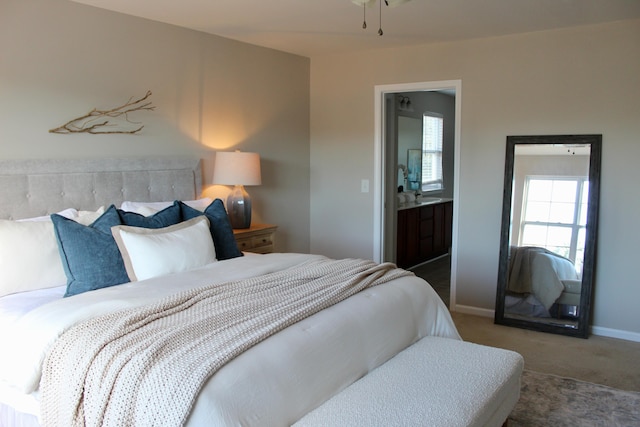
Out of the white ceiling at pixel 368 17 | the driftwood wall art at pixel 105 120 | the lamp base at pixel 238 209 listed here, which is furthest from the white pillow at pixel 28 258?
the lamp base at pixel 238 209

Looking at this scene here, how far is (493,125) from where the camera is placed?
14.3ft

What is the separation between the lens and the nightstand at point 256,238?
164 inches

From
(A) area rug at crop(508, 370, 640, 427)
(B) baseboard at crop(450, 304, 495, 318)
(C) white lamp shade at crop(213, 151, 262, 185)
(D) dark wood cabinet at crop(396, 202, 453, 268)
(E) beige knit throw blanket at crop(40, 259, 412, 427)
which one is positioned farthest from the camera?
(D) dark wood cabinet at crop(396, 202, 453, 268)

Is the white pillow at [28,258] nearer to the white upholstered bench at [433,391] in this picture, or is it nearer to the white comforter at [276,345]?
the white comforter at [276,345]

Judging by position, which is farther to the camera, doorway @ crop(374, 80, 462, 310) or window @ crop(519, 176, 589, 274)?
doorway @ crop(374, 80, 462, 310)

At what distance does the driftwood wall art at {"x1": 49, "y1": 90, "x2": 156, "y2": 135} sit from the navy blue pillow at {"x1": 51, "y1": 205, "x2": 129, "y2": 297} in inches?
34.5

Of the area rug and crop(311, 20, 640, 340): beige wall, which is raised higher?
crop(311, 20, 640, 340): beige wall

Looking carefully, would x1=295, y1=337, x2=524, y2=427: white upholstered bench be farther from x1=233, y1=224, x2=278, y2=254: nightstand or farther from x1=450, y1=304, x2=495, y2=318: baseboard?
x1=450, y1=304, x2=495, y2=318: baseboard

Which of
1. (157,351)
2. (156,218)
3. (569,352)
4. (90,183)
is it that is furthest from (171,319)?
(569,352)

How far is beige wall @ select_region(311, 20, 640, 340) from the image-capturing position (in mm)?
3910

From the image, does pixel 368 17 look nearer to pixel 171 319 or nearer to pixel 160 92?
pixel 160 92

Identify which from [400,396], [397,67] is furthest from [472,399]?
[397,67]

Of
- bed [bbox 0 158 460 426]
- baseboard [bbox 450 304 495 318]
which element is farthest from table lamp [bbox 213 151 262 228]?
baseboard [bbox 450 304 495 318]

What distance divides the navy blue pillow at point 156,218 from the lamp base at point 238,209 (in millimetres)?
903
